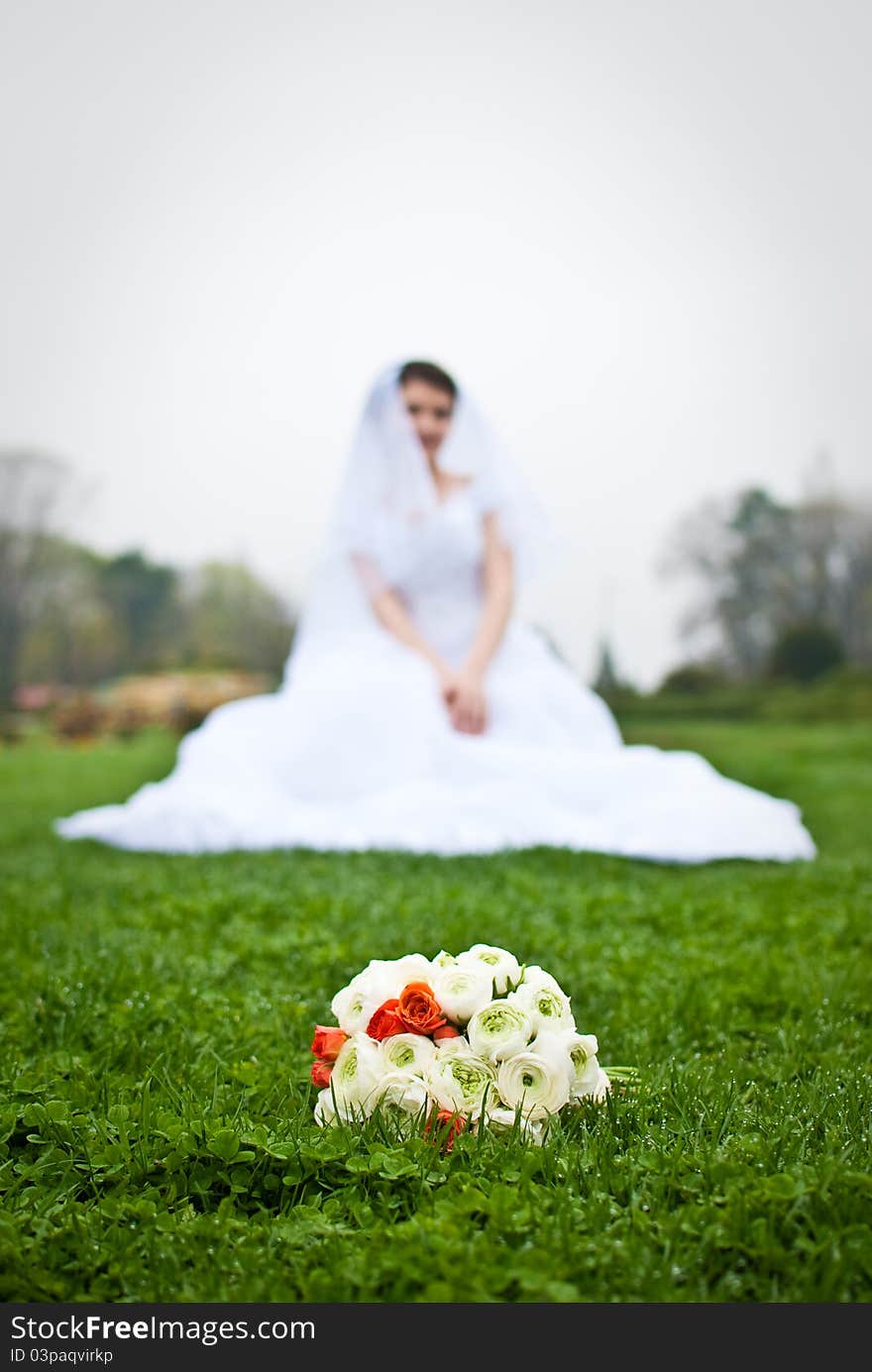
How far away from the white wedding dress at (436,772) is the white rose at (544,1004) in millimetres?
3799

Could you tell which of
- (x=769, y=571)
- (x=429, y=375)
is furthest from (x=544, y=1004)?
(x=769, y=571)

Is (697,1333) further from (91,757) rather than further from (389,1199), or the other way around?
(91,757)

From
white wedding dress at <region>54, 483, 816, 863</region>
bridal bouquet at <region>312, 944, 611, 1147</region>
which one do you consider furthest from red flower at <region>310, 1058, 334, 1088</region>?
white wedding dress at <region>54, 483, 816, 863</region>

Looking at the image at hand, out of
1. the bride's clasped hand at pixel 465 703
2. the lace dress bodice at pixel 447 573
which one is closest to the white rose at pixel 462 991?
the bride's clasped hand at pixel 465 703

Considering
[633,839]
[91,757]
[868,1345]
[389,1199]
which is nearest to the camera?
[868,1345]

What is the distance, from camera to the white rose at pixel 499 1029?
6.38 ft

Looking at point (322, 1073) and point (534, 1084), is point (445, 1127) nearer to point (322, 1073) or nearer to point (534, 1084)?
point (534, 1084)

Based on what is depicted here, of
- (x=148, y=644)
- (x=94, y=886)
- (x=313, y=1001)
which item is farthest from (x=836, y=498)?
(x=313, y=1001)

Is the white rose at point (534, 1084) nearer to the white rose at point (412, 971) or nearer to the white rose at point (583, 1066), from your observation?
the white rose at point (583, 1066)

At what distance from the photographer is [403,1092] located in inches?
76.3

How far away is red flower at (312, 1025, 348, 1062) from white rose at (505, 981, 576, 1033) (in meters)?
0.33

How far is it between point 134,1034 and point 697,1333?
1.62 m

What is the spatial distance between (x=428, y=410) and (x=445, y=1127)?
Result: 6543mm

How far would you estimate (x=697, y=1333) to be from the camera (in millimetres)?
1441
